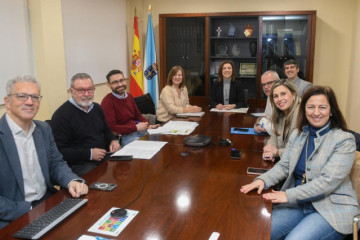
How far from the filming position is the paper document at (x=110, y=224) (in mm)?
1213

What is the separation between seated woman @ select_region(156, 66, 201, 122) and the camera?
374 cm

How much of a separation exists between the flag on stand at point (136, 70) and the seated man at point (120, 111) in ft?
7.28

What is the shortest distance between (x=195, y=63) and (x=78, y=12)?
2.10 metres

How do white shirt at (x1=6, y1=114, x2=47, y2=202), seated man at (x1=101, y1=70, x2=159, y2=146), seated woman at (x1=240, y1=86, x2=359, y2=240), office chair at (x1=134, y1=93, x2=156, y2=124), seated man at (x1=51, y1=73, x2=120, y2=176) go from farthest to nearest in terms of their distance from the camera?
office chair at (x1=134, y1=93, x2=156, y2=124) < seated man at (x1=101, y1=70, x2=159, y2=146) < seated man at (x1=51, y1=73, x2=120, y2=176) < white shirt at (x1=6, y1=114, x2=47, y2=202) < seated woman at (x1=240, y1=86, x2=359, y2=240)

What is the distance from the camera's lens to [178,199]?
1.49 meters

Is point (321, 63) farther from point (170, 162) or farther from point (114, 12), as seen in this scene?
point (170, 162)

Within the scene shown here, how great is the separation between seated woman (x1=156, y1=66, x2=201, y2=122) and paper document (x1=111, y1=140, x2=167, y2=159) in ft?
4.22

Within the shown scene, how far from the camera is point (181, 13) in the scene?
5.45m

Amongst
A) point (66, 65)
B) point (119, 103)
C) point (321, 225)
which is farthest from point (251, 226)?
point (66, 65)

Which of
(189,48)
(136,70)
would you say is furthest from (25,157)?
(189,48)

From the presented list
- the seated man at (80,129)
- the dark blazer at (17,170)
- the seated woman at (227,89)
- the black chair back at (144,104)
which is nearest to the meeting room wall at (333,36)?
the seated woman at (227,89)

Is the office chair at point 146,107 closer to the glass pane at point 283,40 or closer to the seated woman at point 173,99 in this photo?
the seated woman at point 173,99

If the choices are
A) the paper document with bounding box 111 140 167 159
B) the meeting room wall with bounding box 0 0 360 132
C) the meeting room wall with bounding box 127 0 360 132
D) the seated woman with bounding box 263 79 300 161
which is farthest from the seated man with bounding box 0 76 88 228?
the meeting room wall with bounding box 127 0 360 132

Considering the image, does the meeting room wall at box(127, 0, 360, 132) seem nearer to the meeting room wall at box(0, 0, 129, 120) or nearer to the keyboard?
the meeting room wall at box(0, 0, 129, 120)
